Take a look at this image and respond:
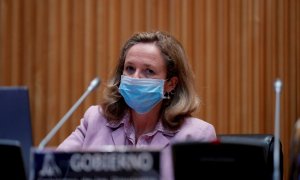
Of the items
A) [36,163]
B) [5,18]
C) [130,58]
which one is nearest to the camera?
[36,163]

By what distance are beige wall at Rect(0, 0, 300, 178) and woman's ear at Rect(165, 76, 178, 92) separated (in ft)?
3.86

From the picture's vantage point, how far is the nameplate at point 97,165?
1.16 metres

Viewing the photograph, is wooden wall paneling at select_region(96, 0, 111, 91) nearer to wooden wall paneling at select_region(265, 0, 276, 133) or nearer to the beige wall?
the beige wall

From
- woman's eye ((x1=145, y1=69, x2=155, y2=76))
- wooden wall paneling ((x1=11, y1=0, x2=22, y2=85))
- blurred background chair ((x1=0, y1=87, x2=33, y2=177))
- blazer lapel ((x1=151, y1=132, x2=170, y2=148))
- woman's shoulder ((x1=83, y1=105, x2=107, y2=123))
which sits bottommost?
blazer lapel ((x1=151, y1=132, x2=170, y2=148))

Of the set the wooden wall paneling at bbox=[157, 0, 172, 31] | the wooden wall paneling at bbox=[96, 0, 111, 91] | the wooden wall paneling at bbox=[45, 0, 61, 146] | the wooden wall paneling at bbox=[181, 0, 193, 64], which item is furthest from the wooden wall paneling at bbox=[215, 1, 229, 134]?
the wooden wall paneling at bbox=[45, 0, 61, 146]

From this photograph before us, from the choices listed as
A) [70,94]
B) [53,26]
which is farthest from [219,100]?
[53,26]

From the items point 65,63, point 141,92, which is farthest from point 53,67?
point 141,92

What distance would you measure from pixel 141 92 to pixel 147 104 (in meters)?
0.09

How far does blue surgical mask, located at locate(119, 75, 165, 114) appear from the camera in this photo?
2.02 metres

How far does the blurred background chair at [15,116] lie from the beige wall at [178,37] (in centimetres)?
177

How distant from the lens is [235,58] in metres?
3.36

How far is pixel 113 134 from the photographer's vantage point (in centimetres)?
207

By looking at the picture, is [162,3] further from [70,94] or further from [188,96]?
[188,96]

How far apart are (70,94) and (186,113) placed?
141 centimetres
